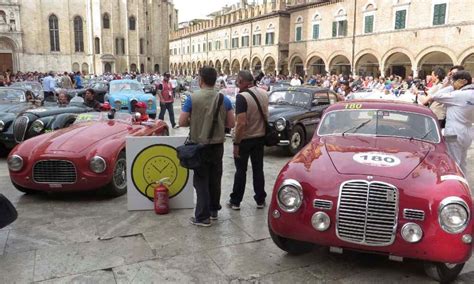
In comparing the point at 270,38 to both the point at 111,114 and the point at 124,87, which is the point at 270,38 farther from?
the point at 111,114

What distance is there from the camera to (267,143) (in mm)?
5719

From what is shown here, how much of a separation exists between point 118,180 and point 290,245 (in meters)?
3.18

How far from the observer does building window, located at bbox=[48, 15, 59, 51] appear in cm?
6047

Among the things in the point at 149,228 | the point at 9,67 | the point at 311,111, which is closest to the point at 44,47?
the point at 9,67

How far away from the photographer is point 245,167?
560 cm

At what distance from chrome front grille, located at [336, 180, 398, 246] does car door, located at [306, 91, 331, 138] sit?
661 centimetres

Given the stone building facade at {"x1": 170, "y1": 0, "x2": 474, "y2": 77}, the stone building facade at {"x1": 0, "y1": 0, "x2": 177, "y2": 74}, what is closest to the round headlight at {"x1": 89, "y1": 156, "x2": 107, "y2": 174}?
the stone building facade at {"x1": 170, "y1": 0, "x2": 474, "y2": 77}

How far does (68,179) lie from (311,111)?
6453 millimetres

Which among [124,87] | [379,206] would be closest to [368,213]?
[379,206]

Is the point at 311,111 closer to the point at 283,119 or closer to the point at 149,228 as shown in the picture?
the point at 283,119

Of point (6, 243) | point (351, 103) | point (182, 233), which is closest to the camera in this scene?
point (6, 243)

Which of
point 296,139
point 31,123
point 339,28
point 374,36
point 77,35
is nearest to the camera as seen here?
point 31,123

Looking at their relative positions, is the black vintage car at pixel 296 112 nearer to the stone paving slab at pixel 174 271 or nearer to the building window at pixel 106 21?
the stone paving slab at pixel 174 271

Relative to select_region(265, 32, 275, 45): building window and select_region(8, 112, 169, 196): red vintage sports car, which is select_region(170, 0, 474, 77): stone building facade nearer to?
select_region(265, 32, 275, 45): building window
